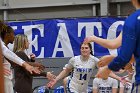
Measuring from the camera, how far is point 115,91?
636cm

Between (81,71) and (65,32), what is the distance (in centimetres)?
266

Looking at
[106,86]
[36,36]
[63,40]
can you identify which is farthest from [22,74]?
[36,36]

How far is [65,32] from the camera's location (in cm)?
782

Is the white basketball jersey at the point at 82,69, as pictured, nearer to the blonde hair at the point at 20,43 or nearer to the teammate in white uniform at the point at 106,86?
the blonde hair at the point at 20,43

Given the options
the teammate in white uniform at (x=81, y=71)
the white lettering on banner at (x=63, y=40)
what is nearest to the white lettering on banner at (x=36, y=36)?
the white lettering on banner at (x=63, y=40)

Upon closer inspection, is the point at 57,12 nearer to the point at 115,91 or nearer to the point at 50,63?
the point at 50,63

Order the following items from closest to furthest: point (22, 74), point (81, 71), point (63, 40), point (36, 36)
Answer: point (22, 74) < point (81, 71) < point (63, 40) < point (36, 36)

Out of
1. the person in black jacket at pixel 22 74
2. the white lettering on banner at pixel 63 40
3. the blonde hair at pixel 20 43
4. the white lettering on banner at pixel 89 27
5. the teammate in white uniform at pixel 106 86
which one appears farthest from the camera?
the white lettering on banner at pixel 63 40

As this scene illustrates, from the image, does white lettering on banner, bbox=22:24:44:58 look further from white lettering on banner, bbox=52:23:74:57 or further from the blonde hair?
the blonde hair

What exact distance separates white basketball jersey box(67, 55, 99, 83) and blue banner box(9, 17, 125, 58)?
85.2 inches

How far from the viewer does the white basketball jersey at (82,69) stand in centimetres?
523

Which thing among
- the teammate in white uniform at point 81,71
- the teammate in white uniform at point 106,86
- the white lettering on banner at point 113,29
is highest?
the white lettering on banner at point 113,29

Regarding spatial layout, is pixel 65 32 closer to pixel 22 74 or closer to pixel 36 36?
pixel 36 36

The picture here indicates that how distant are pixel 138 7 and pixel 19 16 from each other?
336 inches
